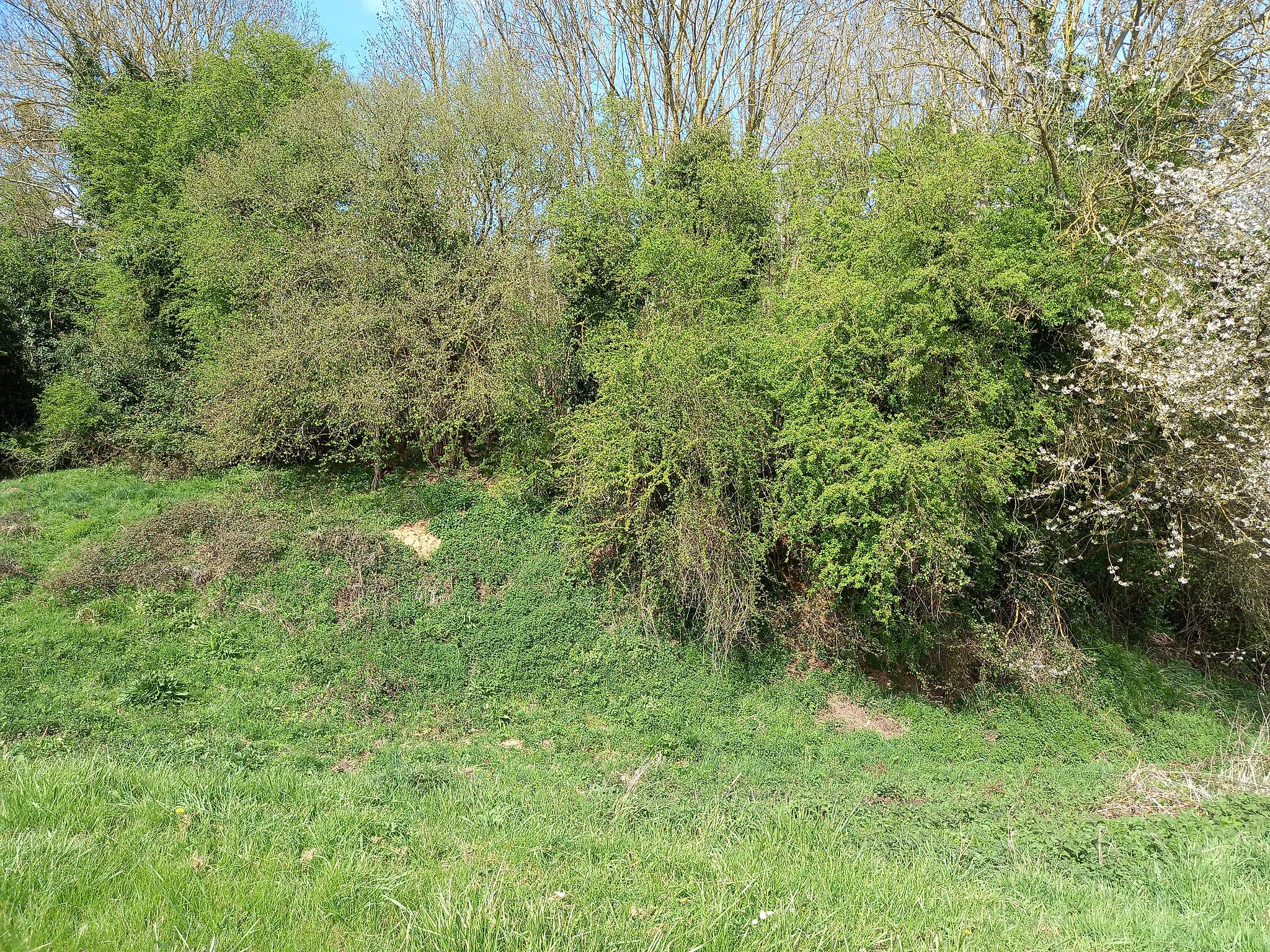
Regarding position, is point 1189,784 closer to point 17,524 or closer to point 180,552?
point 180,552

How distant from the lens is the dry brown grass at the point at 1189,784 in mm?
6848

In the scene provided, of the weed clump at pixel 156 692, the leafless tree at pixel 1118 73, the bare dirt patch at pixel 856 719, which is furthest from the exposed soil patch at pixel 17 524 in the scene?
the leafless tree at pixel 1118 73

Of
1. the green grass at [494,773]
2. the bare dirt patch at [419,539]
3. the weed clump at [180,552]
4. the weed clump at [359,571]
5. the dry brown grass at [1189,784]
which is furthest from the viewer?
the bare dirt patch at [419,539]

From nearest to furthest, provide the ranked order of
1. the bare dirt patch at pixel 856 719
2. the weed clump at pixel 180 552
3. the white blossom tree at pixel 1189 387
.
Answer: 1. the white blossom tree at pixel 1189 387
2. the bare dirt patch at pixel 856 719
3. the weed clump at pixel 180 552

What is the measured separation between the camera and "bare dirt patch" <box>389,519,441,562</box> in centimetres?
1174

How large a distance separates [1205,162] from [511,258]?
33.1 ft

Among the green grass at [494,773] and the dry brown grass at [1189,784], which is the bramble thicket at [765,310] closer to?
the green grass at [494,773]

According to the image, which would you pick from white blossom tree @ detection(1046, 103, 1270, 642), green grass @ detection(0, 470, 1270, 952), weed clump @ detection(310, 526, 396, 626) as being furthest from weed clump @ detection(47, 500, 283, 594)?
white blossom tree @ detection(1046, 103, 1270, 642)

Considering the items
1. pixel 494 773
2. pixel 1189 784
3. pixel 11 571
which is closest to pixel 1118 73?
pixel 1189 784

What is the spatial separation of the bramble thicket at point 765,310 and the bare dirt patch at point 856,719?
88 cm

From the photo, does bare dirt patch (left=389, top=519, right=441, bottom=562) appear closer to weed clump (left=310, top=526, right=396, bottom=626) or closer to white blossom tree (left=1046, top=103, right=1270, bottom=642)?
weed clump (left=310, top=526, right=396, bottom=626)

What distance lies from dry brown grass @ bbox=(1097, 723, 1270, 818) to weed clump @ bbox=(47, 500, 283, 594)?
454 inches

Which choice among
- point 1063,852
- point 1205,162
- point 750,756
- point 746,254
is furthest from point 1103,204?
point 750,756

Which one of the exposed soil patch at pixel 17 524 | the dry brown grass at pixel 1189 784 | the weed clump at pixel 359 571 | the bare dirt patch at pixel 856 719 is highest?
the exposed soil patch at pixel 17 524
